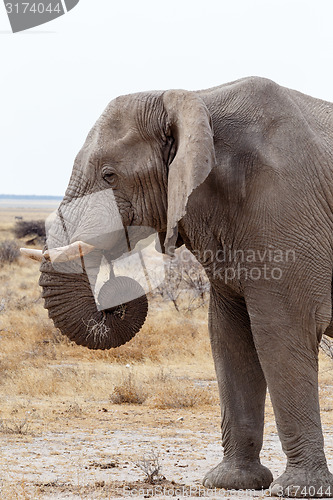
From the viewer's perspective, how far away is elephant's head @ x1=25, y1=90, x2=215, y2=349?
18.5ft

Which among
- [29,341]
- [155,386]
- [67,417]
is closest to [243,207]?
[67,417]

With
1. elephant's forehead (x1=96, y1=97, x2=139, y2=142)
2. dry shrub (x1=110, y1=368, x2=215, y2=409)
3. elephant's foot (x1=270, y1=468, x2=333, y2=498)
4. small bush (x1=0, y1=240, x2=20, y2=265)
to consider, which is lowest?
small bush (x1=0, y1=240, x2=20, y2=265)

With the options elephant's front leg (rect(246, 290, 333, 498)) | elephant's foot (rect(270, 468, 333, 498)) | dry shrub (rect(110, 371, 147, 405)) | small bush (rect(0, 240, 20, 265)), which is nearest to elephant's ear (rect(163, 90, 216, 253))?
elephant's front leg (rect(246, 290, 333, 498))

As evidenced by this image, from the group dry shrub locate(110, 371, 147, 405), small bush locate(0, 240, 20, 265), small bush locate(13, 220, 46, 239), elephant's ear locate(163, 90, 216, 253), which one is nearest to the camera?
elephant's ear locate(163, 90, 216, 253)

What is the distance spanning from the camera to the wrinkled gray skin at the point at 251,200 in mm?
5422

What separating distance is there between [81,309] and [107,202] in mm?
708

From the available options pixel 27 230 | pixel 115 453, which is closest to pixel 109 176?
pixel 115 453

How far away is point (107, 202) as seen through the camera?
5.65 meters

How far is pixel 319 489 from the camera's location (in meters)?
5.62

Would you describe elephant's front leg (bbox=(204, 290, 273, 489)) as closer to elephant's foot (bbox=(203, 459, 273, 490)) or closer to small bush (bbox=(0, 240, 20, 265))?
elephant's foot (bbox=(203, 459, 273, 490))

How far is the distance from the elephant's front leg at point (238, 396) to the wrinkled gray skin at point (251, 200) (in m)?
0.50

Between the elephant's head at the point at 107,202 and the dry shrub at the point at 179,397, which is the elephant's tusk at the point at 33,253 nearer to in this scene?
the elephant's head at the point at 107,202

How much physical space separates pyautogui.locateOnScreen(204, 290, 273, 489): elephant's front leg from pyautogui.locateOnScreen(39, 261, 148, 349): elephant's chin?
0.78 meters
